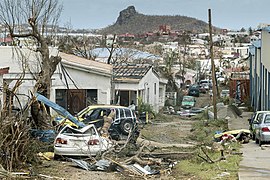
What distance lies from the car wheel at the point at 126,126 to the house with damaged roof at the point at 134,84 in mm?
14837

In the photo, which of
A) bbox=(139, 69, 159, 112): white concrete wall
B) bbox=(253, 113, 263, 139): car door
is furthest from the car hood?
bbox=(253, 113, 263, 139): car door

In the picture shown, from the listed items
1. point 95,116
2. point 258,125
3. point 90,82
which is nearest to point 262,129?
point 258,125

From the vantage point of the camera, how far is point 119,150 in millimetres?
19375

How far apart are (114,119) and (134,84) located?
1696 centimetres

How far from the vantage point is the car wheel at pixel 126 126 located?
26000 millimetres

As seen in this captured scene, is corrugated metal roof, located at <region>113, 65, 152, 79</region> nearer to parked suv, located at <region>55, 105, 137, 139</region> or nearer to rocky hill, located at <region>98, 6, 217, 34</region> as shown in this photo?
parked suv, located at <region>55, 105, 137, 139</region>

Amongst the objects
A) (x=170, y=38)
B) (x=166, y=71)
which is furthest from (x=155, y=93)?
(x=170, y=38)

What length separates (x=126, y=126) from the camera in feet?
86.0

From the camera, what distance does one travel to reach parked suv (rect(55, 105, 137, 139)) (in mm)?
25906

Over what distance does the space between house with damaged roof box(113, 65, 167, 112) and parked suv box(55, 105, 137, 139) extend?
1368 cm

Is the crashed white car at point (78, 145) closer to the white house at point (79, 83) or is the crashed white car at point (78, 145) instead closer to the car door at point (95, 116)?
the car door at point (95, 116)

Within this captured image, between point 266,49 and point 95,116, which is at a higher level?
point 266,49

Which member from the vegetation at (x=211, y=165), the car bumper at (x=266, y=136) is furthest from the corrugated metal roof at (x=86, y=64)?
the vegetation at (x=211, y=165)

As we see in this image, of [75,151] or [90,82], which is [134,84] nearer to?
[90,82]
